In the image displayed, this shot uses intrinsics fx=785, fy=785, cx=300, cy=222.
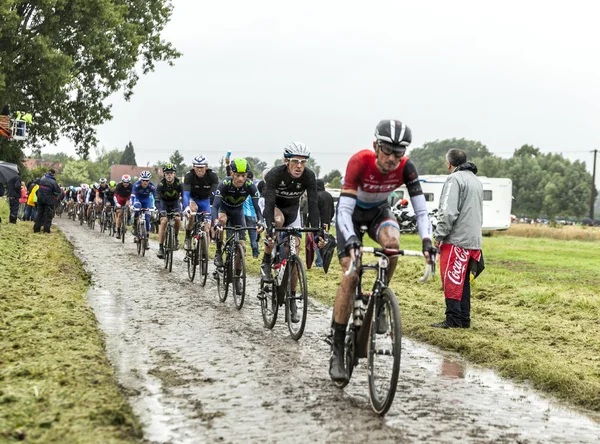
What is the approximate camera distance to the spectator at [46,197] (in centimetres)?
2477

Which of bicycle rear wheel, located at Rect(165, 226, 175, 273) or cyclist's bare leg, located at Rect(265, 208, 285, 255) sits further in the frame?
bicycle rear wheel, located at Rect(165, 226, 175, 273)

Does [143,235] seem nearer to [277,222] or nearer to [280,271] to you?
[277,222]

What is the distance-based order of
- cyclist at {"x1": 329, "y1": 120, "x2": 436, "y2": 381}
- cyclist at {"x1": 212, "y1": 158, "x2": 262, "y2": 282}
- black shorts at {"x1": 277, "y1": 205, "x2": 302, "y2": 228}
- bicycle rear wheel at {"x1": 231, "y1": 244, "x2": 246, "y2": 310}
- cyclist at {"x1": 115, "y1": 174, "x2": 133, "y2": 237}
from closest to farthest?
cyclist at {"x1": 329, "y1": 120, "x2": 436, "y2": 381}
black shorts at {"x1": 277, "y1": 205, "x2": 302, "y2": 228}
bicycle rear wheel at {"x1": 231, "y1": 244, "x2": 246, "y2": 310}
cyclist at {"x1": 212, "y1": 158, "x2": 262, "y2": 282}
cyclist at {"x1": 115, "y1": 174, "x2": 133, "y2": 237}

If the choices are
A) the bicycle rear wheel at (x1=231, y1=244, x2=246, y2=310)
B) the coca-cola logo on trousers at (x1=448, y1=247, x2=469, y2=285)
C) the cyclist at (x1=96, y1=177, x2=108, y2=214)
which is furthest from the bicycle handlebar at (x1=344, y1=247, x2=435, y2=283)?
the cyclist at (x1=96, y1=177, x2=108, y2=214)

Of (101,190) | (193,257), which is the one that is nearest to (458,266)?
(193,257)

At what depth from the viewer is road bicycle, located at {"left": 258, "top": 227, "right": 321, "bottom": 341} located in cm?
849

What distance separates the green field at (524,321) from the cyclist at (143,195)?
3233 millimetres

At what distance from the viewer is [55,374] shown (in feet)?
19.3

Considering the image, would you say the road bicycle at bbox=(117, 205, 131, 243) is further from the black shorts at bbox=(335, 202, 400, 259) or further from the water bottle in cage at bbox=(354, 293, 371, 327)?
the water bottle in cage at bbox=(354, 293, 371, 327)

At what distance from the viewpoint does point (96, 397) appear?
5391 millimetres

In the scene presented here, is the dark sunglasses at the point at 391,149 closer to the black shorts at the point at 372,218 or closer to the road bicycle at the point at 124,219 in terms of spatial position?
the black shorts at the point at 372,218

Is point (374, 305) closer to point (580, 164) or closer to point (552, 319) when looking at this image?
point (552, 319)

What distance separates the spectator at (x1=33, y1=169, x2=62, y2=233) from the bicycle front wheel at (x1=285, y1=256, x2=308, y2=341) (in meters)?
17.3

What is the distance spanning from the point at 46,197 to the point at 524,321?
1811cm
